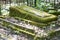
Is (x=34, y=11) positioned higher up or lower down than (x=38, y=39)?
higher up

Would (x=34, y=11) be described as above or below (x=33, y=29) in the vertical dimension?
above

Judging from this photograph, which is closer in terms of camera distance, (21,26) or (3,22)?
(21,26)

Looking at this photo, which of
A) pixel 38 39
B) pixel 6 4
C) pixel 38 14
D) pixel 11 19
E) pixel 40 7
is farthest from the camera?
pixel 6 4

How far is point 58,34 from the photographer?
5.61m

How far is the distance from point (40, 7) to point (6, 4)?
1.86 m

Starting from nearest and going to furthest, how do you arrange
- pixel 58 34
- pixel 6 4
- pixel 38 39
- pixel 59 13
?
pixel 38 39 < pixel 58 34 < pixel 59 13 < pixel 6 4

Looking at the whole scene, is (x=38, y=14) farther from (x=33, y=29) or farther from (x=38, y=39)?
(x=38, y=39)

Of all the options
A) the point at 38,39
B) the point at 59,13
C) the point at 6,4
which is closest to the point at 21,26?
the point at 38,39

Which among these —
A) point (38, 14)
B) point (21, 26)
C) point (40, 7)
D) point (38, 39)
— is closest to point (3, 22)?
point (21, 26)

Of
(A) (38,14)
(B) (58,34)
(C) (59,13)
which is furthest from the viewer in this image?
(C) (59,13)

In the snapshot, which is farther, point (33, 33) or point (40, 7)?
point (40, 7)

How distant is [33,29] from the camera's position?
18.2 ft

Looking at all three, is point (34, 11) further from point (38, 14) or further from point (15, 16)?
point (15, 16)

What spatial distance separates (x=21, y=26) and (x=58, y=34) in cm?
127
